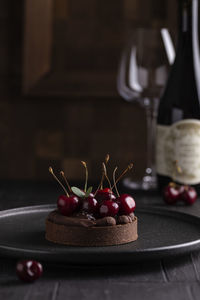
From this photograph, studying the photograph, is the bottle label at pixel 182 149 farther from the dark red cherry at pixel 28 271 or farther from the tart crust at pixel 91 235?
the dark red cherry at pixel 28 271

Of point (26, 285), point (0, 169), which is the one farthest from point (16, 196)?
point (26, 285)

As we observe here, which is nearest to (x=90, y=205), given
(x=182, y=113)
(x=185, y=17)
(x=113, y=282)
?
(x=113, y=282)

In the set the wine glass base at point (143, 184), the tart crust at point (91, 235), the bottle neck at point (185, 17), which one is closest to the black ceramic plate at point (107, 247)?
the tart crust at point (91, 235)

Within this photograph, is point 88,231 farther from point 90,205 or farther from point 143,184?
point 143,184

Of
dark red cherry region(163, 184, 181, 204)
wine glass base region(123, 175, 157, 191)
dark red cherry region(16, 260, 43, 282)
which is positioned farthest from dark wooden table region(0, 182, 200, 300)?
wine glass base region(123, 175, 157, 191)

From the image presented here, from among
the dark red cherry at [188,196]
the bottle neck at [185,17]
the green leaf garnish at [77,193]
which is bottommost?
the dark red cherry at [188,196]

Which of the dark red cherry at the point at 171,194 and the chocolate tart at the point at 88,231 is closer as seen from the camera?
the chocolate tart at the point at 88,231

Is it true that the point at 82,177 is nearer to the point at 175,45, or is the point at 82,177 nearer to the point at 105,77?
the point at 105,77

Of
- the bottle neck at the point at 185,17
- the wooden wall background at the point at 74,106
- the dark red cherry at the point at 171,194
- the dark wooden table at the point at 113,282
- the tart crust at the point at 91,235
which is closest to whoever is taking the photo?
the dark wooden table at the point at 113,282

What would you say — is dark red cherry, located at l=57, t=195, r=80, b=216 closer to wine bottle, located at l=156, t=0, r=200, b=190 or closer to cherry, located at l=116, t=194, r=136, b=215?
cherry, located at l=116, t=194, r=136, b=215
